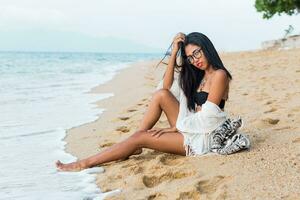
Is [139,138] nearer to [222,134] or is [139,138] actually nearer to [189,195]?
[222,134]

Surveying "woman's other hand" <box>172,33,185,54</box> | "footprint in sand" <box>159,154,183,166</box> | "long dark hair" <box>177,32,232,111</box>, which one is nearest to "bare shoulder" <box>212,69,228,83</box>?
"long dark hair" <box>177,32,232,111</box>

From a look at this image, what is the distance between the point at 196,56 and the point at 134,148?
3.22 ft

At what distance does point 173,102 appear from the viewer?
4.63 metres

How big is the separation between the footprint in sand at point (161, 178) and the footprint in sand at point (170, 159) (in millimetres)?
351

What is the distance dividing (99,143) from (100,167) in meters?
1.06

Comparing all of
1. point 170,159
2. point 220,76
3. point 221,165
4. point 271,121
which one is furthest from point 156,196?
point 271,121

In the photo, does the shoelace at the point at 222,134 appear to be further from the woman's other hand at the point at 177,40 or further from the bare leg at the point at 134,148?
the woman's other hand at the point at 177,40

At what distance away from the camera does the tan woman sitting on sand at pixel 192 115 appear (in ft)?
13.9

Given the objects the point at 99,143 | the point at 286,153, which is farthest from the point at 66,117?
the point at 286,153

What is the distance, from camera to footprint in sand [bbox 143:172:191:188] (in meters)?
3.77

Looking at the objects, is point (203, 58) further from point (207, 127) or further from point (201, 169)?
point (201, 169)

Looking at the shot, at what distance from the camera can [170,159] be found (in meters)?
4.40

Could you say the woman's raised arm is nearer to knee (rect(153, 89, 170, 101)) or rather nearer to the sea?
knee (rect(153, 89, 170, 101))

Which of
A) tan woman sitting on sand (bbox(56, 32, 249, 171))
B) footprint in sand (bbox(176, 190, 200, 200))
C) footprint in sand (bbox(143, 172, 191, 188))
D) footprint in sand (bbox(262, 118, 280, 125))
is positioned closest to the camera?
footprint in sand (bbox(176, 190, 200, 200))
